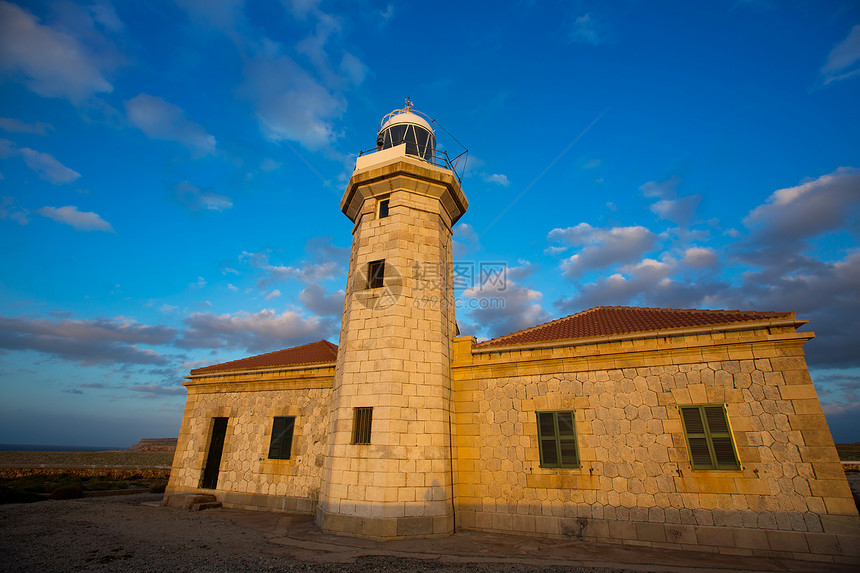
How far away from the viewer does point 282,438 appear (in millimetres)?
12383

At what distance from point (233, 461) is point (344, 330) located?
22.4 ft

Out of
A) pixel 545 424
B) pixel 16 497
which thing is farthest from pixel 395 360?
pixel 16 497

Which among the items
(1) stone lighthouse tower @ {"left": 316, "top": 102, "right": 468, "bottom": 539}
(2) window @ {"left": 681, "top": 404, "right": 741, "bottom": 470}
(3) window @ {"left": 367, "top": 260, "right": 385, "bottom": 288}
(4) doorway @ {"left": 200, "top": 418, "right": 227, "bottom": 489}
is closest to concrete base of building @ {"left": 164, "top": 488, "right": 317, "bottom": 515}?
(4) doorway @ {"left": 200, "top": 418, "right": 227, "bottom": 489}

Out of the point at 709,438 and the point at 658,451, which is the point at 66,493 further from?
the point at 709,438

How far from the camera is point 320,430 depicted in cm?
1188

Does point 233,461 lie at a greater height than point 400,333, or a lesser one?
lesser

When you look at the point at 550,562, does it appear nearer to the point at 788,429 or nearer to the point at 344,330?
the point at 788,429

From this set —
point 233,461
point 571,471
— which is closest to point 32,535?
point 233,461

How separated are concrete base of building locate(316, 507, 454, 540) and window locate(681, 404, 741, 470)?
5.73m

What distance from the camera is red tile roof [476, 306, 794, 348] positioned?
8617 mm

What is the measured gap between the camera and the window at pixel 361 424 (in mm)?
8992

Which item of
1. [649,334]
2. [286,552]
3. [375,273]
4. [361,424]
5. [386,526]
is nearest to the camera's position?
[286,552]

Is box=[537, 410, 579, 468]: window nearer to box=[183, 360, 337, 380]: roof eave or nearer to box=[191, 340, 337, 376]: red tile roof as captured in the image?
box=[183, 360, 337, 380]: roof eave

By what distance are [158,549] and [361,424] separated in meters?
4.40
